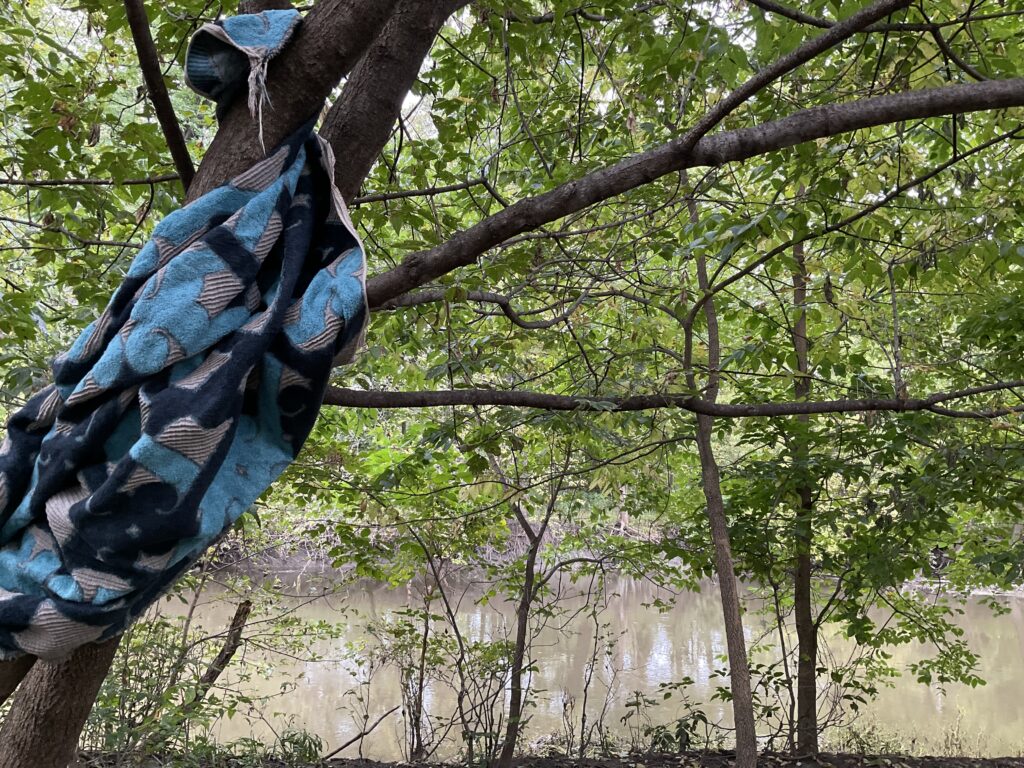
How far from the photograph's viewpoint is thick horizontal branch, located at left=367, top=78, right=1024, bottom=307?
1155mm

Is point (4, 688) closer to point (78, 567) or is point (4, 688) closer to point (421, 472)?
point (78, 567)

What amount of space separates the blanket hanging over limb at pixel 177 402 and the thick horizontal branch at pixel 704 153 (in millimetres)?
304

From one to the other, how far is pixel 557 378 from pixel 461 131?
5.87 feet

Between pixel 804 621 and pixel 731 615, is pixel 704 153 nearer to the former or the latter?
pixel 731 615

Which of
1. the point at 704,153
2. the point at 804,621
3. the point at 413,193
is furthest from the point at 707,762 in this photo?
the point at 704,153

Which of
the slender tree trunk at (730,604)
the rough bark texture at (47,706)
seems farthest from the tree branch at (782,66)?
the slender tree trunk at (730,604)

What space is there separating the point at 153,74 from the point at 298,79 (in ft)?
0.85

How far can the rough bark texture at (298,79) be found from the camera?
1.04m

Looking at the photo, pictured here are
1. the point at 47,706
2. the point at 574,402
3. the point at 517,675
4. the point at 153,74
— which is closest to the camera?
the point at 47,706

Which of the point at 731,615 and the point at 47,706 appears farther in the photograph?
the point at 731,615

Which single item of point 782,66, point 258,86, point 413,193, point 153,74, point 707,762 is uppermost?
point 413,193

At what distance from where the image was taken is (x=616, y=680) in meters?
6.91

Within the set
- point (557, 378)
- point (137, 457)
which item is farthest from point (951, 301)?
point (137, 457)

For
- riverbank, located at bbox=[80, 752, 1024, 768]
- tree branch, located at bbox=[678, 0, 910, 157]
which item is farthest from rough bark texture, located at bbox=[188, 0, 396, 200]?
riverbank, located at bbox=[80, 752, 1024, 768]
